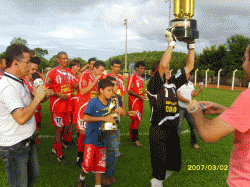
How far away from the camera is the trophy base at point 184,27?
2916 millimetres

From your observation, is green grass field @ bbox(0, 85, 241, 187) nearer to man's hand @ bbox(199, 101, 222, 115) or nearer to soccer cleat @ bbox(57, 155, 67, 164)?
soccer cleat @ bbox(57, 155, 67, 164)

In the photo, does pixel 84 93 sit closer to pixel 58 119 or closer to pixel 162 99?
pixel 58 119

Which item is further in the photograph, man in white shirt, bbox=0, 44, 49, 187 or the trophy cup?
the trophy cup

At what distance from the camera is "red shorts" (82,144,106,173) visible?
318 centimetres

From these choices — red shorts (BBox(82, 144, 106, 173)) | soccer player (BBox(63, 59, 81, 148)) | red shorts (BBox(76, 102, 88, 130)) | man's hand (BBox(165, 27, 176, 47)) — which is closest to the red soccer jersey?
soccer player (BBox(63, 59, 81, 148))

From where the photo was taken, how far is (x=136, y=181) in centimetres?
383

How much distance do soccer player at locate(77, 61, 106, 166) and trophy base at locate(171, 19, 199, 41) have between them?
1929mm

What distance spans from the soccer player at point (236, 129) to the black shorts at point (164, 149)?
1520mm

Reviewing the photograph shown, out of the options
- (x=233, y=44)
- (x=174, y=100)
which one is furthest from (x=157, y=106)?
(x=233, y=44)

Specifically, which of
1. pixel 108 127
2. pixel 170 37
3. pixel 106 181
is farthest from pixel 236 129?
pixel 106 181

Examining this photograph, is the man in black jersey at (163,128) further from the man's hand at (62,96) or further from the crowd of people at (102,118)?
the man's hand at (62,96)

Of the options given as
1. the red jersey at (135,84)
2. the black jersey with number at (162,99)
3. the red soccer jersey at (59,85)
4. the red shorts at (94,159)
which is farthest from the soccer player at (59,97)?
the black jersey with number at (162,99)

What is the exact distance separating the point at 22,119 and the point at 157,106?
196 centimetres

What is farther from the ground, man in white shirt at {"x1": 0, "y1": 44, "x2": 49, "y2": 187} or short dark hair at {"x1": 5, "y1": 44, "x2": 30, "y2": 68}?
short dark hair at {"x1": 5, "y1": 44, "x2": 30, "y2": 68}
